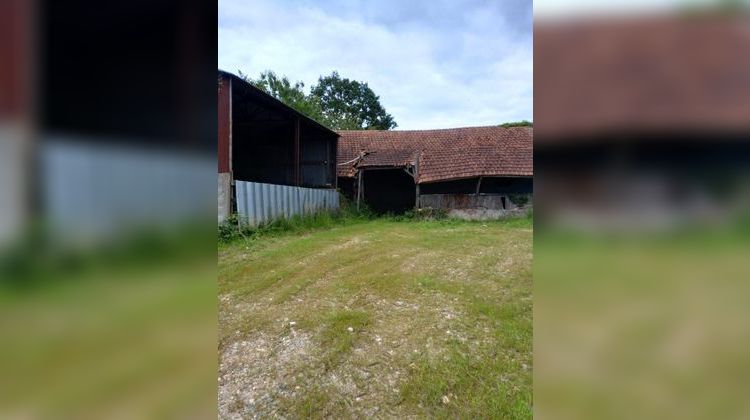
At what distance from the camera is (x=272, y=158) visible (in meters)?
12.6

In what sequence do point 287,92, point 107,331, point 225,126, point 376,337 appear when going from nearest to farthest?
point 107,331
point 376,337
point 225,126
point 287,92

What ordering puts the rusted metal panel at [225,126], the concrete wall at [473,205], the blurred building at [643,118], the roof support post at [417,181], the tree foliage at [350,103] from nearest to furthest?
the blurred building at [643,118], the rusted metal panel at [225,126], the concrete wall at [473,205], the roof support post at [417,181], the tree foliage at [350,103]

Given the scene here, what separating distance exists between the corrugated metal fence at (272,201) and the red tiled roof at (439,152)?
12.1 ft

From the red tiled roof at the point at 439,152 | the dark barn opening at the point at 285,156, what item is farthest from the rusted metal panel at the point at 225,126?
the red tiled roof at the point at 439,152

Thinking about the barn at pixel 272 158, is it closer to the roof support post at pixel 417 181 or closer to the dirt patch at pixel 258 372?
the roof support post at pixel 417 181

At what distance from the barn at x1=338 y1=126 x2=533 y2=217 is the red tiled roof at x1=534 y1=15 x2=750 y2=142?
10103 mm

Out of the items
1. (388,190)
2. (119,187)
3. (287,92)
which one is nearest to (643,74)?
(119,187)

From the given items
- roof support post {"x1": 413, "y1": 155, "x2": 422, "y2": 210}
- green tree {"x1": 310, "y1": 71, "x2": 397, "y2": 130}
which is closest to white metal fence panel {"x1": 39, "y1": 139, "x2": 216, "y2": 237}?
roof support post {"x1": 413, "y1": 155, "x2": 422, "y2": 210}

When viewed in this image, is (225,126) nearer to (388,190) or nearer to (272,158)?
(272,158)

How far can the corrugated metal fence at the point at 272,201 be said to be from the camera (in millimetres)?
7387

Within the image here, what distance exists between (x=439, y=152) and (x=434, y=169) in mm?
1771

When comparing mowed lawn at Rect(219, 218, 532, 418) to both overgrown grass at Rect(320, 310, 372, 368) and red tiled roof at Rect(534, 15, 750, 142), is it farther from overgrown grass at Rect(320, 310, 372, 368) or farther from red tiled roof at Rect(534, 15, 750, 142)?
red tiled roof at Rect(534, 15, 750, 142)

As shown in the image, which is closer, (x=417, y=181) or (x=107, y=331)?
(x=107, y=331)

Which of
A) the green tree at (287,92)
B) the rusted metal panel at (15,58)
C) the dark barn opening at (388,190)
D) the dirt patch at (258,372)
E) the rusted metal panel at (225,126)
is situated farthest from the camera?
the green tree at (287,92)
